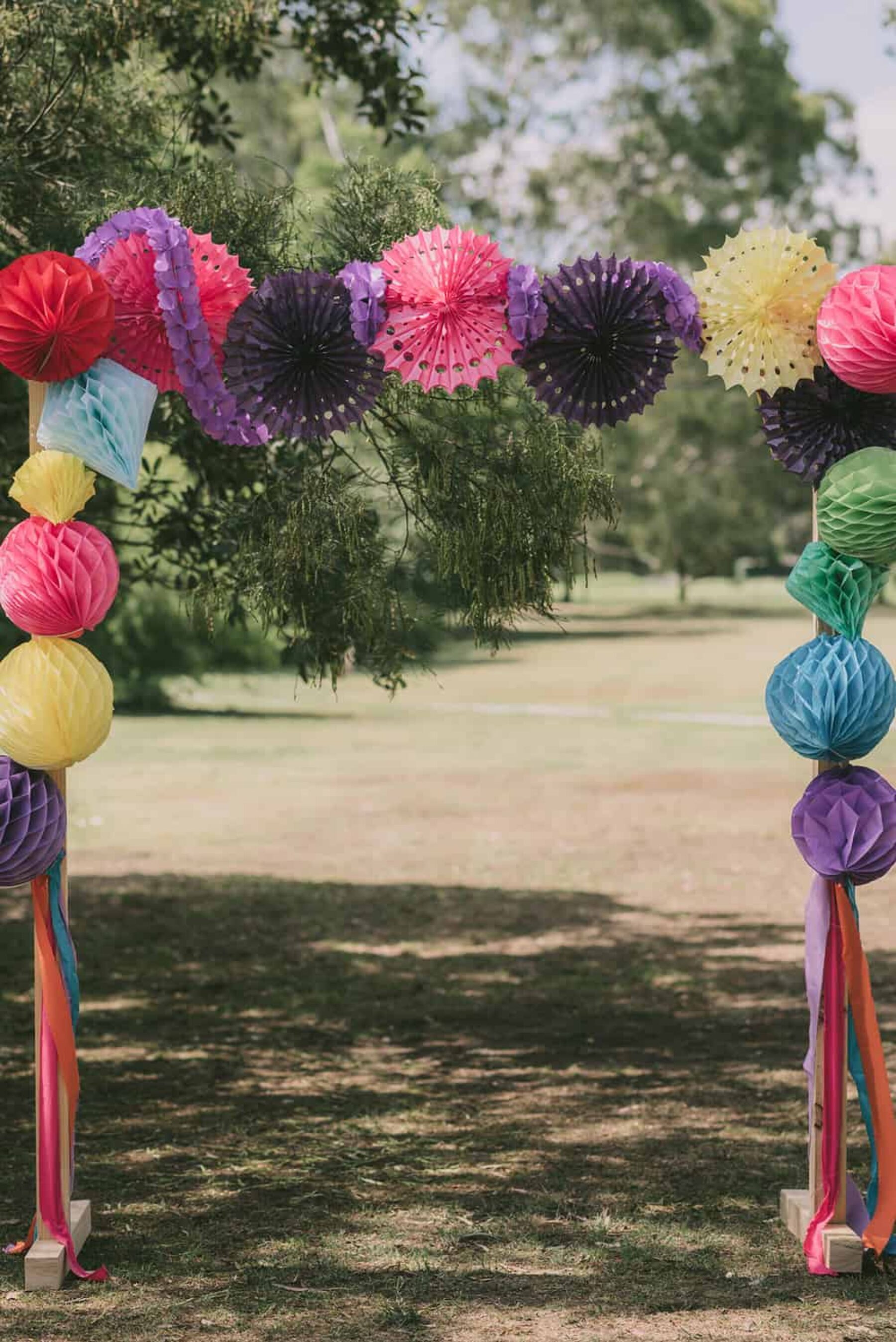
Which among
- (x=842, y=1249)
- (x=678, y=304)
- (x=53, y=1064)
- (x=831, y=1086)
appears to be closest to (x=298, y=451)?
(x=678, y=304)

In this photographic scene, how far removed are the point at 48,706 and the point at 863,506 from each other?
2058 millimetres

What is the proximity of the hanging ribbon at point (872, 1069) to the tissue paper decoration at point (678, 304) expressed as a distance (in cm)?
150

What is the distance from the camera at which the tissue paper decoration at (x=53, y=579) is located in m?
3.79

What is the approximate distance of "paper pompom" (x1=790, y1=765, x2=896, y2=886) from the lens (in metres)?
3.87

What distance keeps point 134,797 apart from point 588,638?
20.9m

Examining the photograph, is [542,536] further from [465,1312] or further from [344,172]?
[465,1312]

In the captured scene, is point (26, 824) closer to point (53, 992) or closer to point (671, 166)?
point (53, 992)

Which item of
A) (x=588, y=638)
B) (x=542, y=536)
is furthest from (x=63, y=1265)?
(x=588, y=638)

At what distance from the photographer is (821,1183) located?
13.2 feet

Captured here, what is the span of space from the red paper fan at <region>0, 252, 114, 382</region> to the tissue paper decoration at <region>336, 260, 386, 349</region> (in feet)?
2.01

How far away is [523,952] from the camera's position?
8.62 meters

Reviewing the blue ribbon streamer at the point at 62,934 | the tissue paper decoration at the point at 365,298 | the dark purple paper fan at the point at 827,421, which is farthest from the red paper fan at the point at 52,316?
the dark purple paper fan at the point at 827,421

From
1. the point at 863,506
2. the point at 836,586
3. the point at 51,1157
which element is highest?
the point at 863,506

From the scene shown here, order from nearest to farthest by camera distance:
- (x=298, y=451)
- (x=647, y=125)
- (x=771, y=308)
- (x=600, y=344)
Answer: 1. (x=771, y=308)
2. (x=600, y=344)
3. (x=298, y=451)
4. (x=647, y=125)
